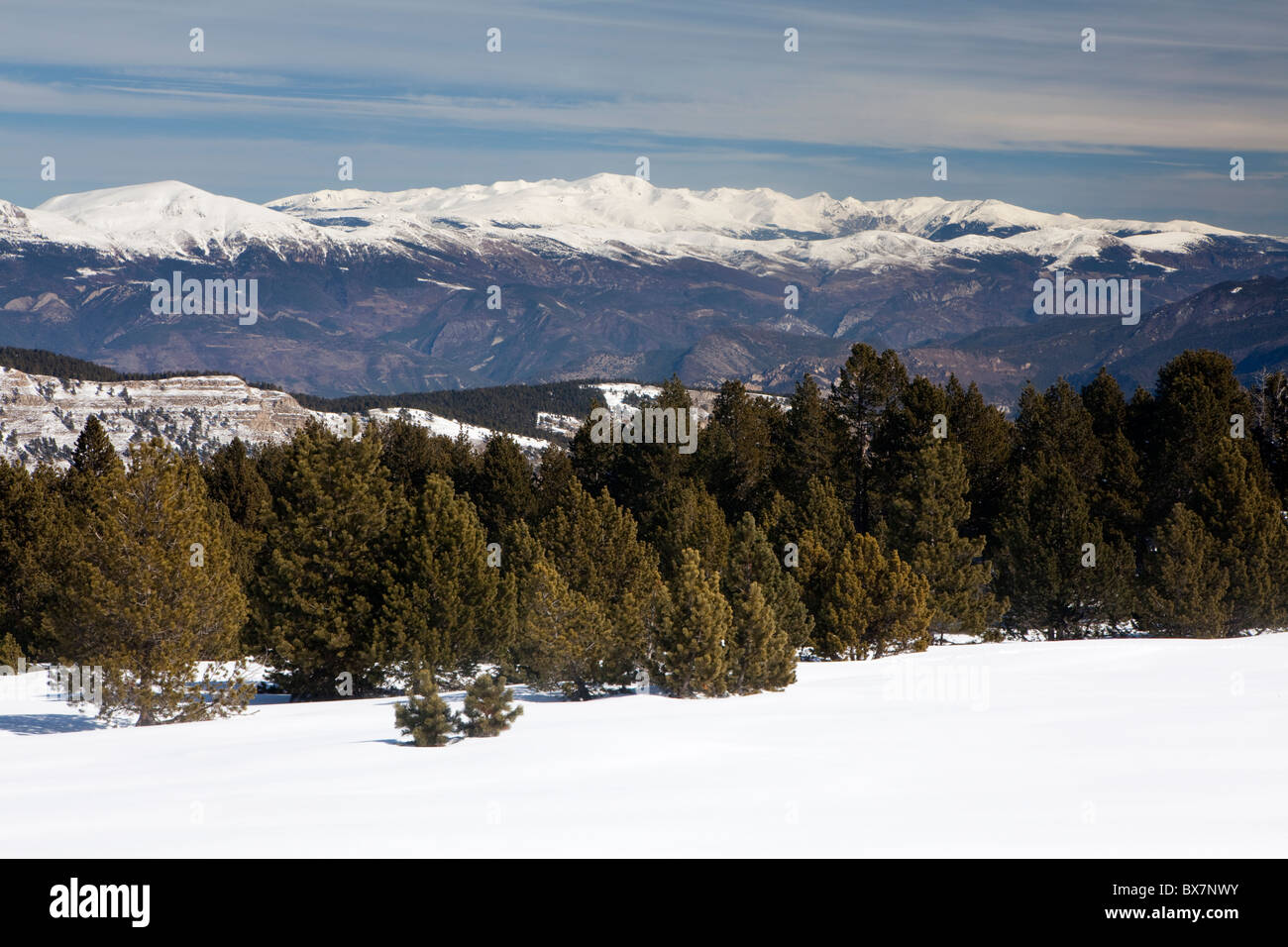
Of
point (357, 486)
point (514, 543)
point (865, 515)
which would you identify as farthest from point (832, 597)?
point (865, 515)

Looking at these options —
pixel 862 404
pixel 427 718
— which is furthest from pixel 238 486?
pixel 427 718

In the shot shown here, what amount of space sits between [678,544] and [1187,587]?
2266 cm

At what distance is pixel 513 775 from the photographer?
790 inches

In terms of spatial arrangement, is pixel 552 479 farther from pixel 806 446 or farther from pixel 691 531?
pixel 691 531

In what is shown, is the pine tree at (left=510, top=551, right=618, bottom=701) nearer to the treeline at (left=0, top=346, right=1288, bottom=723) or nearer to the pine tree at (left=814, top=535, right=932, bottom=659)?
the treeline at (left=0, top=346, right=1288, bottom=723)

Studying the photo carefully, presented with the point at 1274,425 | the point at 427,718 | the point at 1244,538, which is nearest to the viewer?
the point at 427,718

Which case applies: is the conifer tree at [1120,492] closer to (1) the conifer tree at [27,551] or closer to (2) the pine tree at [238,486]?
(2) the pine tree at [238,486]

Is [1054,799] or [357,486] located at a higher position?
[357,486]

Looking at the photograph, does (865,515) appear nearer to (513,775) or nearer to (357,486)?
(357,486)

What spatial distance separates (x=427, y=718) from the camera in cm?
2395

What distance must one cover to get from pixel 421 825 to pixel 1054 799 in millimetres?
9336

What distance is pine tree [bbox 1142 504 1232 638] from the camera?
167 feet

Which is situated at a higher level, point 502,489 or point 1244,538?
point 502,489

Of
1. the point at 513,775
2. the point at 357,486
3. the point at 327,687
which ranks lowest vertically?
the point at 327,687
